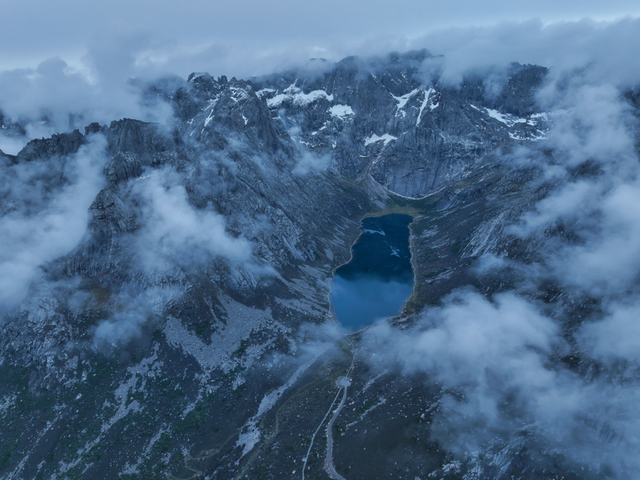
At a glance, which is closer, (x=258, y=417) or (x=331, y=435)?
(x=331, y=435)

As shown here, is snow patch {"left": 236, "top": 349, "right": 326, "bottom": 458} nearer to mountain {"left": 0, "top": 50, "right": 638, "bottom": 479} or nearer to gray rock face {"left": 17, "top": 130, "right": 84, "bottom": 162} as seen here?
mountain {"left": 0, "top": 50, "right": 638, "bottom": 479}

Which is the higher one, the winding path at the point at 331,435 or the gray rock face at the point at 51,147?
the gray rock face at the point at 51,147

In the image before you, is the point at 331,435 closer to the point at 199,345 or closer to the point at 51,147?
the point at 199,345

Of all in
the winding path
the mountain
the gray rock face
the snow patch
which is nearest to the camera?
the winding path

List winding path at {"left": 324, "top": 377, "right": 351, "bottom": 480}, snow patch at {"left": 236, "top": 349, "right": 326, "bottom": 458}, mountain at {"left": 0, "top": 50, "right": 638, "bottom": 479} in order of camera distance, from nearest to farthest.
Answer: winding path at {"left": 324, "top": 377, "right": 351, "bottom": 480} < mountain at {"left": 0, "top": 50, "right": 638, "bottom": 479} < snow patch at {"left": 236, "top": 349, "right": 326, "bottom": 458}

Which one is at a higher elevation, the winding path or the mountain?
the mountain

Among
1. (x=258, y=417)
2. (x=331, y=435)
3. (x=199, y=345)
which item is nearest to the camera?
A: (x=331, y=435)

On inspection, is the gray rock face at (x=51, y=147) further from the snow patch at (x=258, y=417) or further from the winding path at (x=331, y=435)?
the winding path at (x=331, y=435)

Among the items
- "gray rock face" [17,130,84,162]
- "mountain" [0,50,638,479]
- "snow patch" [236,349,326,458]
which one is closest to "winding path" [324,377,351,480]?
"mountain" [0,50,638,479]

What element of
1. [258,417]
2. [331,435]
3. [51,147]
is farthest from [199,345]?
[51,147]

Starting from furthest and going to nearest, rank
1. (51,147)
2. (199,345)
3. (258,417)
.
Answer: (51,147), (199,345), (258,417)

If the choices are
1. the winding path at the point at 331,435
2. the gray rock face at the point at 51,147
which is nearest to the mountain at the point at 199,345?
the winding path at the point at 331,435

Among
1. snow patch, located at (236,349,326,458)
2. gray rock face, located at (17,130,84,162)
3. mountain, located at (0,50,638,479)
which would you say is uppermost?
gray rock face, located at (17,130,84,162)
